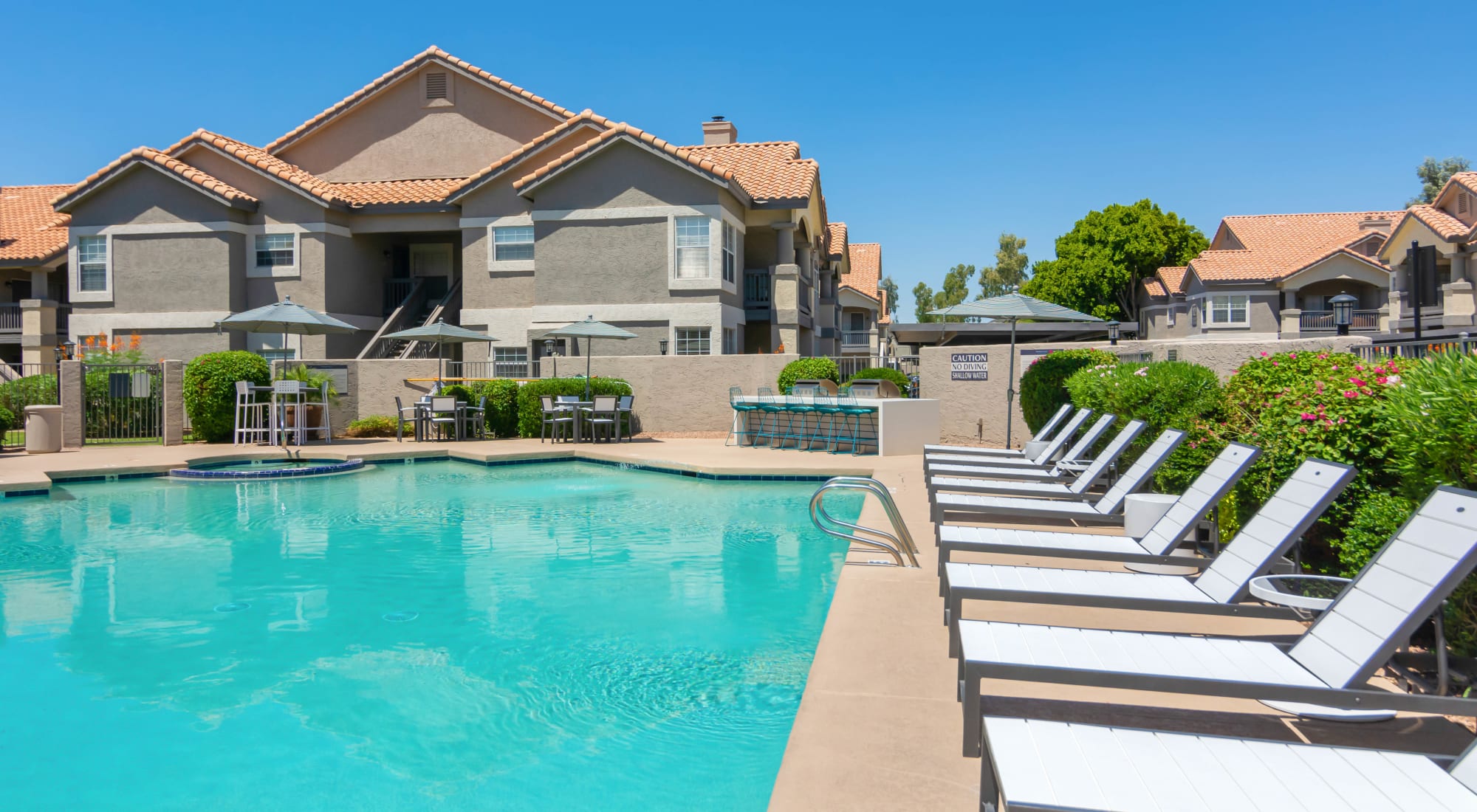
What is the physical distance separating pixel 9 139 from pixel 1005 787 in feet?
111

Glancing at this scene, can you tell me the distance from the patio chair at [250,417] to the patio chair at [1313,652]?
19202mm

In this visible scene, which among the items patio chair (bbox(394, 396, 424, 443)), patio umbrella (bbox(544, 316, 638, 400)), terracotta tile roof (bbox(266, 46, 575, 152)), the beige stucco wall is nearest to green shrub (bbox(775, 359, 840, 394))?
patio umbrella (bbox(544, 316, 638, 400))

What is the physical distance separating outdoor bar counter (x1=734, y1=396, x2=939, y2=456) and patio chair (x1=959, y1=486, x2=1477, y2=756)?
1325 cm

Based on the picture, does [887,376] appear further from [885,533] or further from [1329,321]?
[1329,321]

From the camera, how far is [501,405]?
842 inches

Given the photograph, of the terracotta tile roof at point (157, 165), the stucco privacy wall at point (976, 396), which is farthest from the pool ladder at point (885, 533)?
the terracotta tile roof at point (157, 165)

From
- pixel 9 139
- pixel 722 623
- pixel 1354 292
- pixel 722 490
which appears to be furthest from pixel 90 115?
pixel 1354 292

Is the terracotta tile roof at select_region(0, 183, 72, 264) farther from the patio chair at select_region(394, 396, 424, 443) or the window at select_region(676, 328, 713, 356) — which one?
the window at select_region(676, 328, 713, 356)

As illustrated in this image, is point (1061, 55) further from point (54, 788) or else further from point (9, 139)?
point (9, 139)

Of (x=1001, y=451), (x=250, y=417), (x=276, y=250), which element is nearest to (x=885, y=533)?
(x=1001, y=451)

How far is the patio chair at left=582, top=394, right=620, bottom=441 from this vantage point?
19859mm

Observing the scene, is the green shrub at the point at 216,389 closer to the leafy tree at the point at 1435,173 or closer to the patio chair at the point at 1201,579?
the patio chair at the point at 1201,579

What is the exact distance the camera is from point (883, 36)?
2688 centimetres

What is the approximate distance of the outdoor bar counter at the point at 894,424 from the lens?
56.6ft
